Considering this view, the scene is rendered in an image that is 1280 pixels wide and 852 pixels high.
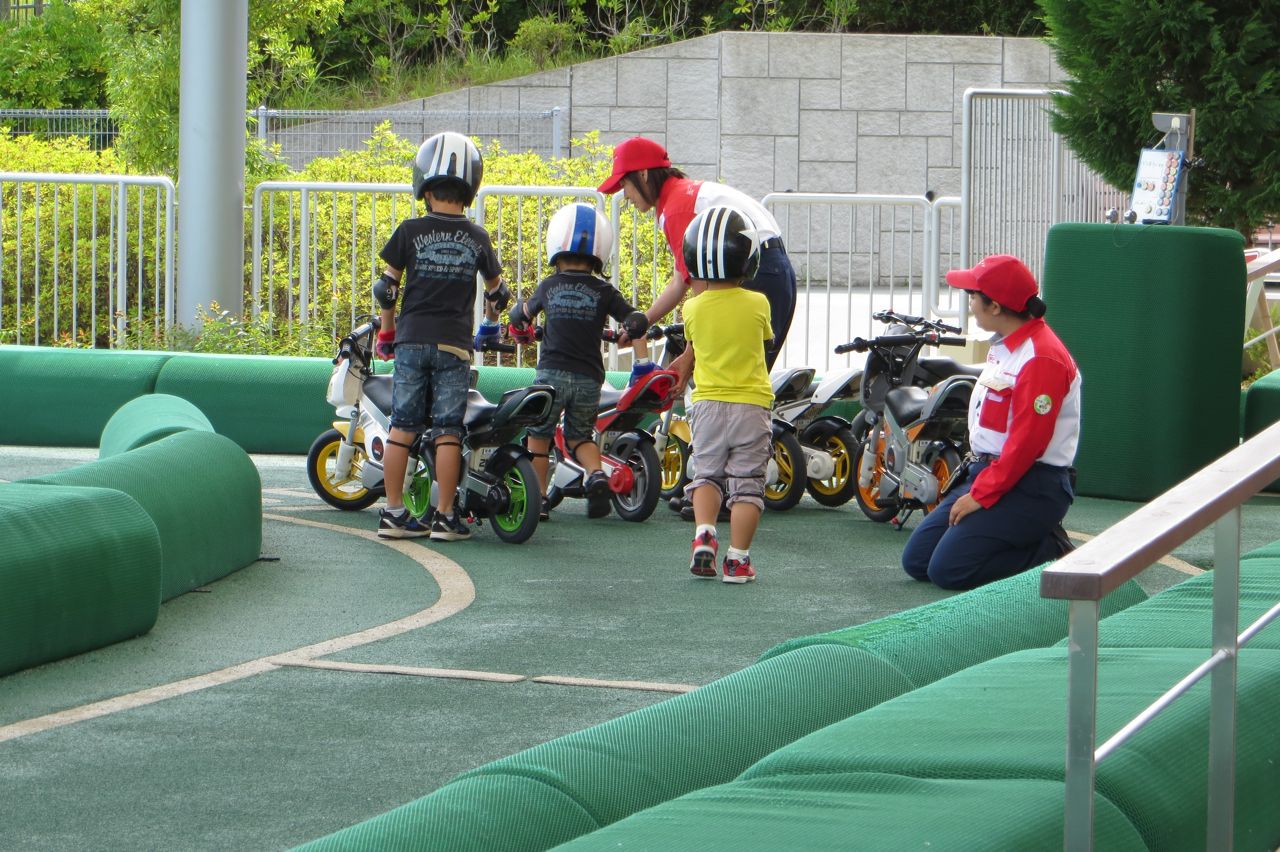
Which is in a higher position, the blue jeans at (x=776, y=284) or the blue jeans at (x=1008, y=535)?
the blue jeans at (x=776, y=284)

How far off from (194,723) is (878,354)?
485 centimetres

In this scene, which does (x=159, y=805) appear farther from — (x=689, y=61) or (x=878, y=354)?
(x=689, y=61)

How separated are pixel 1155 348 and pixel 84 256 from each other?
7.75m

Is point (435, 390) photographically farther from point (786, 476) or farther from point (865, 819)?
point (865, 819)

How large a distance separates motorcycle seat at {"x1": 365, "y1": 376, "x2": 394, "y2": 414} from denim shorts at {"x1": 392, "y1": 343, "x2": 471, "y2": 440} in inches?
14.1

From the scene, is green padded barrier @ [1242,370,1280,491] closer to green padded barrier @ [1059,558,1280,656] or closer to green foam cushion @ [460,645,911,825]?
green padded barrier @ [1059,558,1280,656]

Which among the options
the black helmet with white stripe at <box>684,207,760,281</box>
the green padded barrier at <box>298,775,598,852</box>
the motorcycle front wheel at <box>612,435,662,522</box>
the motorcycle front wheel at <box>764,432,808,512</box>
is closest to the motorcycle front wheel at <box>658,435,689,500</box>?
the motorcycle front wheel at <box>612,435,662,522</box>

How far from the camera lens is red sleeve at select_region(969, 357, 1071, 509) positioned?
291 inches

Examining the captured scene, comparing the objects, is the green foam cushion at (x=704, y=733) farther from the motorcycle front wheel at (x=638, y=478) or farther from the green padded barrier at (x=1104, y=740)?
the motorcycle front wheel at (x=638, y=478)

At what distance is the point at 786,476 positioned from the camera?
9852 mm

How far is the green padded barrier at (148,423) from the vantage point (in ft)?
27.3

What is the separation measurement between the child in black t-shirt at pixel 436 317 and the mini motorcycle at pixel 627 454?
0.69 metres

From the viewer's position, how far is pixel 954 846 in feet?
9.62

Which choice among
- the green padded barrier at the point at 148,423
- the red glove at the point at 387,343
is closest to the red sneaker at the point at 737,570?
the red glove at the point at 387,343
